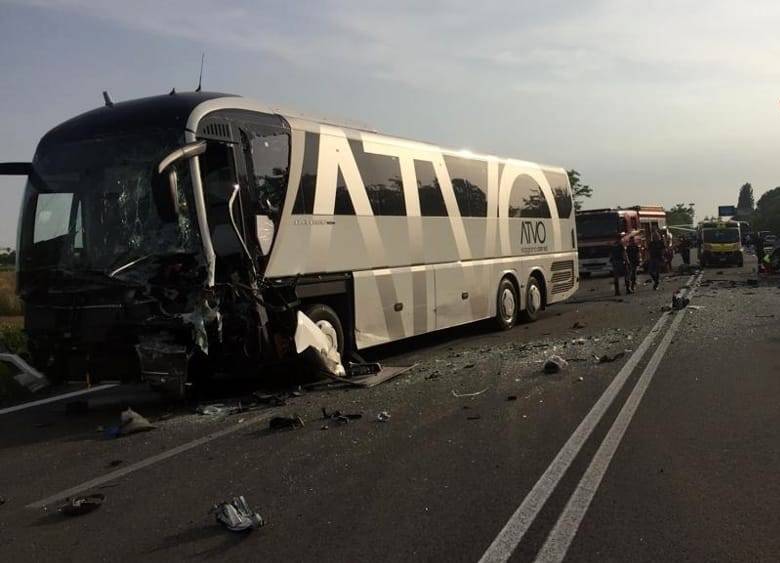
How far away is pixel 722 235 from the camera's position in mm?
36688

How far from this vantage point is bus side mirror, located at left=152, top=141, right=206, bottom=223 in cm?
729

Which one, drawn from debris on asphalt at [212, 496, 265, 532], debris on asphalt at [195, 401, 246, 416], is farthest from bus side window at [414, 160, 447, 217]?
debris on asphalt at [212, 496, 265, 532]

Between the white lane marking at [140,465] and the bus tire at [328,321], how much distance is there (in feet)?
6.05

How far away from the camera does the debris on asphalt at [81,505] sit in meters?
4.90

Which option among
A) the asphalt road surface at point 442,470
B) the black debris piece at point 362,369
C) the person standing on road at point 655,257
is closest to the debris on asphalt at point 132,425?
the asphalt road surface at point 442,470

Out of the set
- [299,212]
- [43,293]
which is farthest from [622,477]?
[43,293]

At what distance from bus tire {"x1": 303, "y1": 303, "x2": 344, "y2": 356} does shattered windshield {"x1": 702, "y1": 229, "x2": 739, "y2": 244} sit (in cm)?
3186

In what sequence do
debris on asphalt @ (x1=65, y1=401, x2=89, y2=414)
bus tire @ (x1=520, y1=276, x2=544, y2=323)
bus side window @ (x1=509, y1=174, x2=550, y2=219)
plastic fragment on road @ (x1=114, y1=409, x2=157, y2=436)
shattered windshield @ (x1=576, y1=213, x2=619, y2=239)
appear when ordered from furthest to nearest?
shattered windshield @ (x1=576, y1=213, x2=619, y2=239) → bus tire @ (x1=520, y1=276, x2=544, y2=323) → bus side window @ (x1=509, y1=174, x2=550, y2=219) → debris on asphalt @ (x1=65, y1=401, x2=89, y2=414) → plastic fragment on road @ (x1=114, y1=409, x2=157, y2=436)

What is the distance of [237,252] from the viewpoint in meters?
8.04

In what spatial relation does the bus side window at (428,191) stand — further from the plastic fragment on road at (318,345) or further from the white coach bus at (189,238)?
the plastic fragment on road at (318,345)

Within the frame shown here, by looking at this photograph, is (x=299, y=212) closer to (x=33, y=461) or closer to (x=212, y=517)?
(x=33, y=461)

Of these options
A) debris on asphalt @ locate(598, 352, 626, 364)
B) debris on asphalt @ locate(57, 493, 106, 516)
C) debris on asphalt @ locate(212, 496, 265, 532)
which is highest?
debris on asphalt @ locate(212, 496, 265, 532)

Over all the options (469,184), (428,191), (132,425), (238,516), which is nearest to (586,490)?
(238,516)

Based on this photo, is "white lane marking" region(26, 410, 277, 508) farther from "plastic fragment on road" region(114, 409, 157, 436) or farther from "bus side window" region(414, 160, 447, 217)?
"bus side window" region(414, 160, 447, 217)
